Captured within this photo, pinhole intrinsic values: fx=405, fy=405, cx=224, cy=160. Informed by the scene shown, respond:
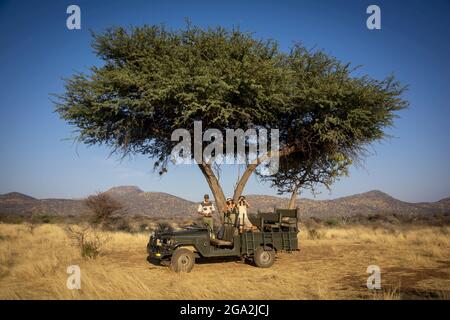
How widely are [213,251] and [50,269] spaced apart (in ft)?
16.0

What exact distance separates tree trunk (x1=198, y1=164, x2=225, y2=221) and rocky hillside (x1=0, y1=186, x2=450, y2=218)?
52419 mm

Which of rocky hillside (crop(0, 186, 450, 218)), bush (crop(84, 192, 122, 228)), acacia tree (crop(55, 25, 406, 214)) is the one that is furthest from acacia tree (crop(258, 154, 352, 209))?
rocky hillside (crop(0, 186, 450, 218))

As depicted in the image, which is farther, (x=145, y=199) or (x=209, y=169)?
(x=145, y=199)

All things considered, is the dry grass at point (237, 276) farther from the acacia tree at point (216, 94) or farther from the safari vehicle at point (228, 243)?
the acacia tree at point (216, 94)

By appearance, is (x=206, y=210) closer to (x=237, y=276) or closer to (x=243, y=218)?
(x=243, y=218)

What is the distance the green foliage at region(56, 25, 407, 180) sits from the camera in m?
15.1

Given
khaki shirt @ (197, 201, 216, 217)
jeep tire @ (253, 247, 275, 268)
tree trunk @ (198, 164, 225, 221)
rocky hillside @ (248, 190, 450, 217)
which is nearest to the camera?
jeep tire @ (253, 247, 275, 268)

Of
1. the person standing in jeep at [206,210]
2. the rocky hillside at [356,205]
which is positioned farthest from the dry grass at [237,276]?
the rocky hillside at [356,205]

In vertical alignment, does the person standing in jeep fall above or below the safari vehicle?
above

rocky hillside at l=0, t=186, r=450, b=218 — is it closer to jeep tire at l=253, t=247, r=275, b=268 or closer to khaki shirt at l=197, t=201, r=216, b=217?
khaki shirt at l=197, t=201, r=216, b=217
